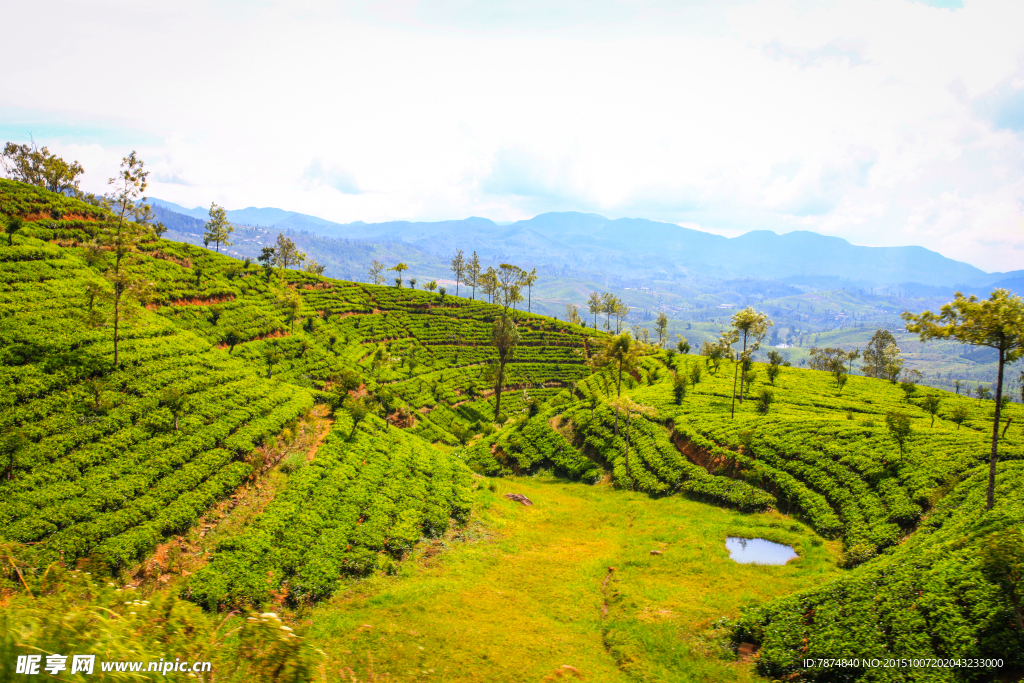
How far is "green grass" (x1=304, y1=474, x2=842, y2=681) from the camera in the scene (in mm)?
16852

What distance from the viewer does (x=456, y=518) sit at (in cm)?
3123

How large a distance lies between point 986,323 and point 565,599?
2292 cm

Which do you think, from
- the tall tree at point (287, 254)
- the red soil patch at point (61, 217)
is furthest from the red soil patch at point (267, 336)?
the tall tree at point (287, 254)

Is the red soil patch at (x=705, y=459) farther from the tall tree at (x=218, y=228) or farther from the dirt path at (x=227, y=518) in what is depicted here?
the tall tree at (x=218, y=228)

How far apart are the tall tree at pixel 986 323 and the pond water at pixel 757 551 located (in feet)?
31.6

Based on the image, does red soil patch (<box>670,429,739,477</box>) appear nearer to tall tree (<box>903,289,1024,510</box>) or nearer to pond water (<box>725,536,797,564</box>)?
pond water (<box>725,536,797,564</box>)

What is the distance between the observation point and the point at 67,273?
41.4 m

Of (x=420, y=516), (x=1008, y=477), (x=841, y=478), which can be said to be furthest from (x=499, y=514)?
(x=1008, y=477)

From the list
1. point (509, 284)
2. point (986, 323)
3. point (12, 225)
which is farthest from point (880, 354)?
point (12, 225)

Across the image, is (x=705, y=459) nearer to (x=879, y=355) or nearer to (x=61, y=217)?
(x=61, y=217)

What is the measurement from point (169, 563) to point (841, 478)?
4048cm

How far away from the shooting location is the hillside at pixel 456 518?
15891 mm

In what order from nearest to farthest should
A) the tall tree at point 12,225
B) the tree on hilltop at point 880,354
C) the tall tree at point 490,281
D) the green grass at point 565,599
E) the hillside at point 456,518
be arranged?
the hillside at point 456,518 < the green grass at point 565,599 < the tall tree at point 12,225 < the tree on hilltop at point 880,354 < the tall tree at point 490,281

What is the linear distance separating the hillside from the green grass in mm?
136
